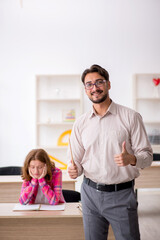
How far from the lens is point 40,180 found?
8.52 feet

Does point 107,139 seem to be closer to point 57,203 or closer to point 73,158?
point 73,158

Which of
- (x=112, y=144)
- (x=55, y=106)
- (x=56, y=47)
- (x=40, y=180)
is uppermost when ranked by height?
(x=56, y=47)

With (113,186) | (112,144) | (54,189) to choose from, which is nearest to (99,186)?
(113,186)

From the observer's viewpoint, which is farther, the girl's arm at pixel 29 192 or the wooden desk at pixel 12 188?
the wooden desk at pixel 12 188

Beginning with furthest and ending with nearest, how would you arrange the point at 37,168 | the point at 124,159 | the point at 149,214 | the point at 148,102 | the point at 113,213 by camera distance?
the point at 148,102, the point at 149,214, the point at 37,168, the point at 113,213, the point at 124,159

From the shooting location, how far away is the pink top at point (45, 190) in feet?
8.17

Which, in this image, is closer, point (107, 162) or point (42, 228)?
point (107, 162)

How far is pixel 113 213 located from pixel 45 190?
3.04ft

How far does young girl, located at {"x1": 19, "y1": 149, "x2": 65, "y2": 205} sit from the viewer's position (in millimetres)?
2557

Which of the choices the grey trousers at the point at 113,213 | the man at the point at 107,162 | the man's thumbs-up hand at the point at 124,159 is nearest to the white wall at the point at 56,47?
the man at the point at 107,162

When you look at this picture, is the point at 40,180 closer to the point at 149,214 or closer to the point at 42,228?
the point at 42,228

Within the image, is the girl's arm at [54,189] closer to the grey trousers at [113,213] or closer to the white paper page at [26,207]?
the white paper page at [26,207]

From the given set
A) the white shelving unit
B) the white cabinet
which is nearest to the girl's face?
the white cabinet

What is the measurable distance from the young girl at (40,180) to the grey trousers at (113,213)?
72 cm
